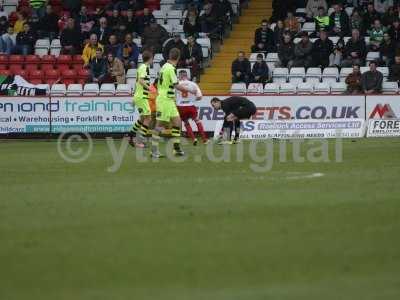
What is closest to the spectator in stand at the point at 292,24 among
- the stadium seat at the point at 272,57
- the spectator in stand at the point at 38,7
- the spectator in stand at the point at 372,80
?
the stadium seat at the point at 272,57

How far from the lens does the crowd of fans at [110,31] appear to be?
33.5m

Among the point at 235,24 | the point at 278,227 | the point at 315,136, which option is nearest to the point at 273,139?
the point at 315,136

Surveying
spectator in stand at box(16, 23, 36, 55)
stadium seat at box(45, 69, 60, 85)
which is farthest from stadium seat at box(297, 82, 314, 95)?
spectator in stand at box(16, 23, 36, 55)

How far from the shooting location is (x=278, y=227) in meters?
12.2

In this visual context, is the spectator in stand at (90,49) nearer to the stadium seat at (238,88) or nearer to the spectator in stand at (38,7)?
the spectator in stand at (38,7)

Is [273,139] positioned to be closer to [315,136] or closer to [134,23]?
[315,136]

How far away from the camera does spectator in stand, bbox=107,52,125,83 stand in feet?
108

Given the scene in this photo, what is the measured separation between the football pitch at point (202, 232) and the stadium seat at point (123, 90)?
1200cm

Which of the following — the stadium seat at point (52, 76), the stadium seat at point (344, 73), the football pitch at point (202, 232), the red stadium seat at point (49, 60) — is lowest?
the football pitch at point (202, 232)

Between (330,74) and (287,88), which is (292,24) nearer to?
(330,74)

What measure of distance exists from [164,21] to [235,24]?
2.44 m

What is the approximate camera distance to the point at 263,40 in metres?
33.9

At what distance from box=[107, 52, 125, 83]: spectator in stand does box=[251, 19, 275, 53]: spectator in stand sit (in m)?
4.28

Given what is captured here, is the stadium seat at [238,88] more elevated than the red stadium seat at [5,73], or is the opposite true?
the red stadium seat at [5,73]
